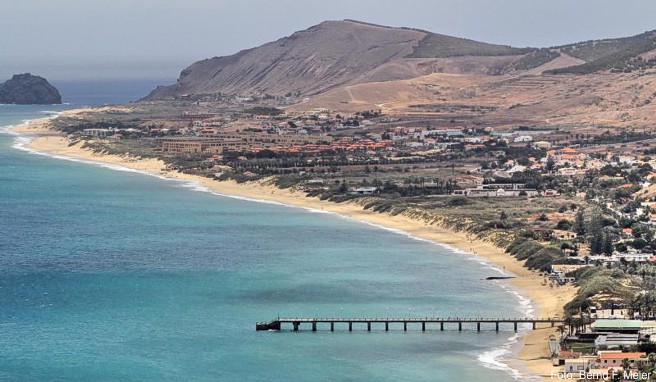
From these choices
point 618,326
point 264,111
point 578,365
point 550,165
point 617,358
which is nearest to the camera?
point 617,358

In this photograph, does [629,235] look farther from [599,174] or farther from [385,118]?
[385,118]

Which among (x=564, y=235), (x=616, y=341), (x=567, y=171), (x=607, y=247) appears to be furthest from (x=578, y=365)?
(x=567, y=171)

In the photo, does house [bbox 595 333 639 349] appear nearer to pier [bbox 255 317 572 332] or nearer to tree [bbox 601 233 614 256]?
pier [bbox 255 317 572 332]

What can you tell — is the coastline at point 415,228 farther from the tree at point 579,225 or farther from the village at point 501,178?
the tree at point 579,225

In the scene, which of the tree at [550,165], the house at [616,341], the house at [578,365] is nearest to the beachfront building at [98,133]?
the tree at [550,165]

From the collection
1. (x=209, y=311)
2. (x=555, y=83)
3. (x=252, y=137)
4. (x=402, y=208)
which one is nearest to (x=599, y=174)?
(x=402, y=208)

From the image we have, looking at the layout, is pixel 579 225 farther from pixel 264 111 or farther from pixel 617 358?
pixel 264 111
